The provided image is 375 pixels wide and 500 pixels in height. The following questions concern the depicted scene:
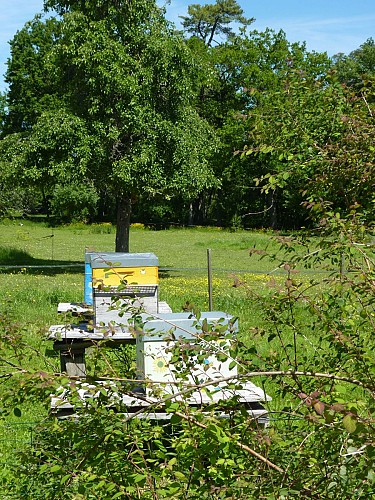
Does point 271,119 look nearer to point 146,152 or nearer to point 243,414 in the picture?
point 243,414

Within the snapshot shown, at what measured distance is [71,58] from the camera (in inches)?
809

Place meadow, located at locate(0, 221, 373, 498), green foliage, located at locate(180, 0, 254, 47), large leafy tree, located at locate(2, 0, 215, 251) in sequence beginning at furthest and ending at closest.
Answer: green foliage, located at locate(180, 0, 254, 47) → large leafy tree, located at locate(2, 0, 215, 251) → meadow, located at locate(0, 221, 373, 498)

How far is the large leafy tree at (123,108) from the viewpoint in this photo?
66.0 ft

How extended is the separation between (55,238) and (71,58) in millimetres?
20403

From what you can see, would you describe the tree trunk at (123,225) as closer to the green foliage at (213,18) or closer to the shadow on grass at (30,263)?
the shadow on grass at (30,263)

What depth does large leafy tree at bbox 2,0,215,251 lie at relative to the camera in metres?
20.1

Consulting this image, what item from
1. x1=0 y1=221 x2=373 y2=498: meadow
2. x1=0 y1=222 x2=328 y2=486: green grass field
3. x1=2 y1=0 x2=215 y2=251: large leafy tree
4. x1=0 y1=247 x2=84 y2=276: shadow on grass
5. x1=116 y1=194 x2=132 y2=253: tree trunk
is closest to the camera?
x1=0 y1=221 x2=373 y2=498: meadow

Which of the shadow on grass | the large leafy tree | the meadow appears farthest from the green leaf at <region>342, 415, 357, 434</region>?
the shadow on grass

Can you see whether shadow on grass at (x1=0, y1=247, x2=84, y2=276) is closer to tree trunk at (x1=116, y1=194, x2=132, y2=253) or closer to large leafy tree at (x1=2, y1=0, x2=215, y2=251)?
tree trunk at (x1=116, y1=194, x2=132, y2=253)

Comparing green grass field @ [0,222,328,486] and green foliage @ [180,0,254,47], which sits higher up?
green foliage @ [180,0,254,47]

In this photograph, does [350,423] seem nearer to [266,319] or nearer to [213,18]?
[266,319]

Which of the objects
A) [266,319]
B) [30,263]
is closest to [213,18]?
[30,263]

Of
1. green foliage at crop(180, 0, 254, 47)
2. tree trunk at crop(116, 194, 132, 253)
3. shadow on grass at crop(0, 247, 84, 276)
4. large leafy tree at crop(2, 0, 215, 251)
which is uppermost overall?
green foliage at crop(180, 0, 254, 47)

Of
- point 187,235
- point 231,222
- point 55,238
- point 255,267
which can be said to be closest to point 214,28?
point 231,222
